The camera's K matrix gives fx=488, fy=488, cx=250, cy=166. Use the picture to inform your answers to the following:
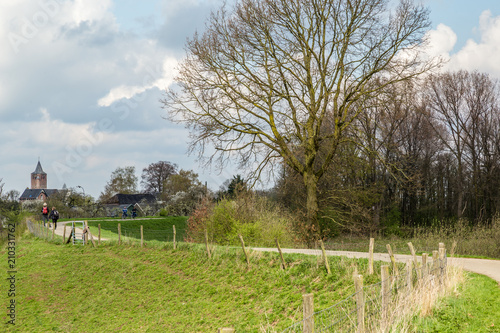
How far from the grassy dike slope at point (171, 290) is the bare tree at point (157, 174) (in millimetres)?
69784

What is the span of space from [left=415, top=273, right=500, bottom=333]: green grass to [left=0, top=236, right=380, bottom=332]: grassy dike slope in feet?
9.39

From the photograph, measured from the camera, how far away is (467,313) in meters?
9.44

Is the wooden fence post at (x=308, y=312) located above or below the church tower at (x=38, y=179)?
below

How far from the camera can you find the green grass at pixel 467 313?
28.3ft

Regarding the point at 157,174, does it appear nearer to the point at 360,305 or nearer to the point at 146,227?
the point at 146,227

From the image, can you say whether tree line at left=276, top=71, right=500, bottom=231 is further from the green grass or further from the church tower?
the church tower

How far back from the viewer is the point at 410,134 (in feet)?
138

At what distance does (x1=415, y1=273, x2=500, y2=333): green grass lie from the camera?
8641 millimetres

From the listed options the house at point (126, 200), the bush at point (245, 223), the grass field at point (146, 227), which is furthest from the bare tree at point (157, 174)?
the bush at point (245, 223)

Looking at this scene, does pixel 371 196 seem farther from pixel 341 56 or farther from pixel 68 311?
pixel 68 311

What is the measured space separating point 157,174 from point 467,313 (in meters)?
88.5

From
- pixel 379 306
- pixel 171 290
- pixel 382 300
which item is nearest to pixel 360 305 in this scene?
pixel 382 300

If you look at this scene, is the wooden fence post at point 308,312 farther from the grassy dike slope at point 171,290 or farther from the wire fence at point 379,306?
the grassy dike slope at point 171,290

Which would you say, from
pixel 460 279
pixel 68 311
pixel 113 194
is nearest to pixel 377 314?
pixel 460 279
